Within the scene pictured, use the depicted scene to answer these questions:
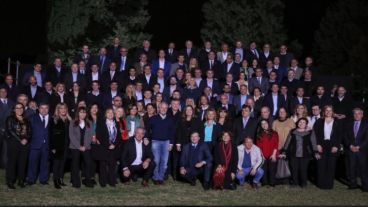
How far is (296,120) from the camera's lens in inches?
528

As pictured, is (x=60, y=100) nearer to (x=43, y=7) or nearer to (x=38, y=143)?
(x=38, y=143)

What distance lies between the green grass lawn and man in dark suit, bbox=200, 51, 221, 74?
195 inches

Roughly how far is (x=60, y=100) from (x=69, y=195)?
12.9 ft

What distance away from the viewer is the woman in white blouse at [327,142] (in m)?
12.9

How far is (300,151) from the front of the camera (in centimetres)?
1280

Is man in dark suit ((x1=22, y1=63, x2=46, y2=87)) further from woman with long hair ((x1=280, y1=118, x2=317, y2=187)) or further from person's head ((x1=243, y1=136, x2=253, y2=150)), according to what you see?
woman with long hair ((x1=280, y1=118, x2=317, y2=187))

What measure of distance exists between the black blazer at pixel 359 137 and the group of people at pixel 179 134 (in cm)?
2

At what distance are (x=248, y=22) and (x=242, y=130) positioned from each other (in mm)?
15907

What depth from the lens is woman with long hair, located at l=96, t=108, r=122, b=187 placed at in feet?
40.6

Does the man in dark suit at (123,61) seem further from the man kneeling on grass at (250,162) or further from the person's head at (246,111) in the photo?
the man kneeling on grass at (250,162)

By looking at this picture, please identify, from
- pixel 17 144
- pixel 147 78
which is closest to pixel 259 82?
pixel 147 78

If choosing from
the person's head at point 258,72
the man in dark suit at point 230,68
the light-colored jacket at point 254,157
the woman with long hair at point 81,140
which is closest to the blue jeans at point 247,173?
the light-colored jacket at point 254,157

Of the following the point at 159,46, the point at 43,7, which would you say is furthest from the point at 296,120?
the point at 159,46

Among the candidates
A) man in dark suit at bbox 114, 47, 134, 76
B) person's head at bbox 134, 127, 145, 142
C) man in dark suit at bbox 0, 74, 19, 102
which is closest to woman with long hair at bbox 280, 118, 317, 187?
person's head at bbox 134, 127, 145, 142
